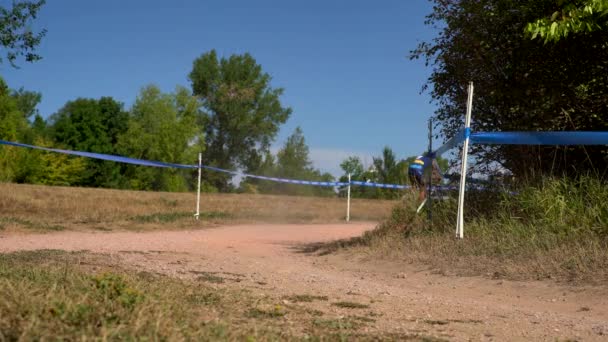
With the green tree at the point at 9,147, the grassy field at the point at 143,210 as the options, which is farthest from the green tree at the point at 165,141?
the grassy field at the point at 143,210

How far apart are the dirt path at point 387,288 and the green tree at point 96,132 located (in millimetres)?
50171

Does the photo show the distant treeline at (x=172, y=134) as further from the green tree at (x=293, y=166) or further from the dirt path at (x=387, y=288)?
the dirt path at (x=387, y=288)

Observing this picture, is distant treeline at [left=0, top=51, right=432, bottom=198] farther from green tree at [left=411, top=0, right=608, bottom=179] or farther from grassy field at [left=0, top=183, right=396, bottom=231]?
green tree at [left=411, top=0, right=608, bottom=179]

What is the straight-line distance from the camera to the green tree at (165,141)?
6275cm

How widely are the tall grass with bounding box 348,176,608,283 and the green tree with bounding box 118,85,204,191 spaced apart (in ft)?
171

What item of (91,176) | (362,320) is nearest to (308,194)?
(362,320)

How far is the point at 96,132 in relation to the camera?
2491 inches

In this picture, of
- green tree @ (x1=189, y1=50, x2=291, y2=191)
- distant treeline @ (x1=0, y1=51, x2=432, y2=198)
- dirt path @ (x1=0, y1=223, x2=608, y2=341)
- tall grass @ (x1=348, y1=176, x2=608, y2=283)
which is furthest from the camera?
green tree @ (x1=189, y1=50, x2=291, y2=191)

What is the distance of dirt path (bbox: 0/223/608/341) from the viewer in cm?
538

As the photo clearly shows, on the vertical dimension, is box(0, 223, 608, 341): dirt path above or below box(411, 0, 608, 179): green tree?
below

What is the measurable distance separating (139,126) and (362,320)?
201 ft

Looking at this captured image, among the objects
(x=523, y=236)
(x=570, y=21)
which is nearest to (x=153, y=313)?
(x=523, y=236)

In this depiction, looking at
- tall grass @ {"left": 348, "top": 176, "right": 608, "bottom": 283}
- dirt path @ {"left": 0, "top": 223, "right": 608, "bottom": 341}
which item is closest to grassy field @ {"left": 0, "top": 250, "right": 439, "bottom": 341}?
dirt path @ {"left": 0, "top": 223, "right": 608, "bottom": 341}

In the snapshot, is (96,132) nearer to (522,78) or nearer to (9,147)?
(9,147)
